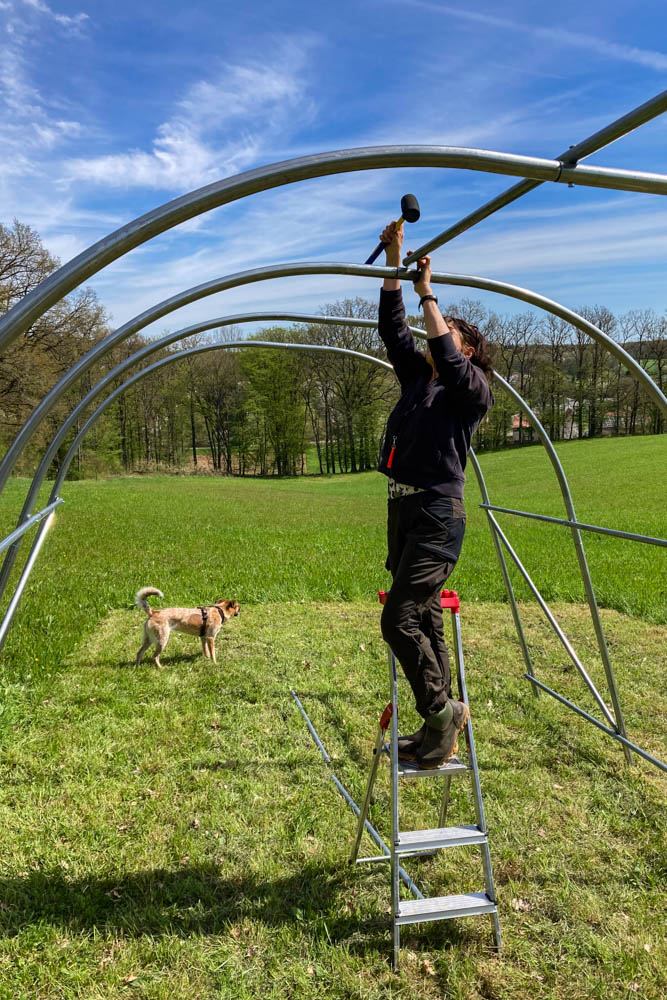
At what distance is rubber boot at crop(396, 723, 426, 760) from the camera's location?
2.78 m

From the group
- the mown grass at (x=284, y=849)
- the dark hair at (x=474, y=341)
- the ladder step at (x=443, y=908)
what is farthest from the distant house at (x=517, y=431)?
the ladder step at (x=443, y=908)

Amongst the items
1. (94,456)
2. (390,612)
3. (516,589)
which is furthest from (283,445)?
(390,612)

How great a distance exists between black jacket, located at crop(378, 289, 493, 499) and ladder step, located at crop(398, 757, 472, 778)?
46.7 inches

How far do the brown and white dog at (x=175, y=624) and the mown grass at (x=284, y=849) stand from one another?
1.36ft

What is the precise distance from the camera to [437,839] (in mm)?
2553

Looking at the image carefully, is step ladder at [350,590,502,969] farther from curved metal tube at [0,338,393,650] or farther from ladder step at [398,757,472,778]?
curved metal tube at [0,338,393,650]

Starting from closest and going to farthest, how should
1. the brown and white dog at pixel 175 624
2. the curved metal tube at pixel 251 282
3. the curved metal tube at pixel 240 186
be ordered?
the curved metal tube at pixel 240 186, the curved metal tube at pixel 251 282, the brown and white dog at pixel 175 624

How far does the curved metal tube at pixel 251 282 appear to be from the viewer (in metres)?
2.44

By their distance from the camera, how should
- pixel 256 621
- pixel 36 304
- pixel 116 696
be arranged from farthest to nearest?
→ pixel 256 621 < pixel 116 696 < pixel 36 304

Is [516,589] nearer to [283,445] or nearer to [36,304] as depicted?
[36,304]

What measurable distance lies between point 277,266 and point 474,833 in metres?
2.54

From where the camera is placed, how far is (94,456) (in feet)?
112

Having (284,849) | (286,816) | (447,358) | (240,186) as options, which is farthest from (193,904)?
(240,186)

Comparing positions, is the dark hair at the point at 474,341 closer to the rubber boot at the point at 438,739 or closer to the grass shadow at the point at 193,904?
the rubber boot at the point at 438,739
